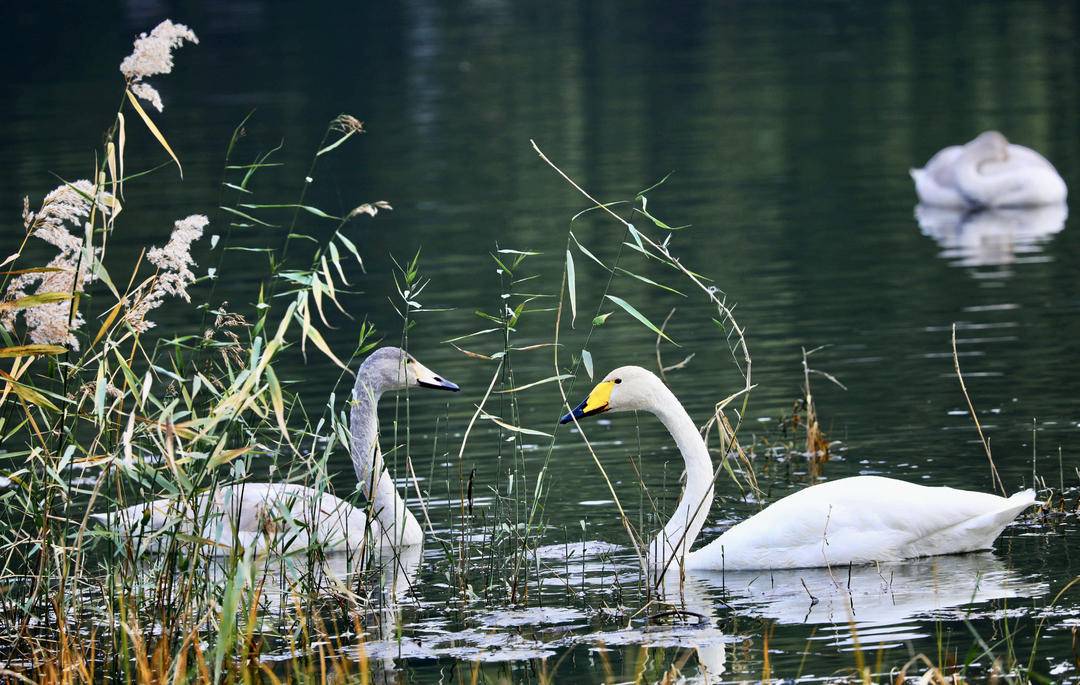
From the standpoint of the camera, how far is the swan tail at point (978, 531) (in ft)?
24.3

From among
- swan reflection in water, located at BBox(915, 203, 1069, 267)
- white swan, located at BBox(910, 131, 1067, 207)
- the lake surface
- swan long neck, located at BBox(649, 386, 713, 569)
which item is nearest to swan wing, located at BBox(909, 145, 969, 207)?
white swan, located at BBox(910, 131, 1067, 207)

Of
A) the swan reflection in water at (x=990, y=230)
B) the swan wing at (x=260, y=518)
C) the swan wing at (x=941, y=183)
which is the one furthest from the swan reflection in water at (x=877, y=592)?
the swan wing at (x=941, y=183)

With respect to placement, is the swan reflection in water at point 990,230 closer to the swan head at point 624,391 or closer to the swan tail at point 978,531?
the swan head at point 624,391

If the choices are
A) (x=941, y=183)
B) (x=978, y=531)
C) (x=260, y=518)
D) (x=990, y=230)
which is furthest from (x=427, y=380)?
(x=941, y=183)

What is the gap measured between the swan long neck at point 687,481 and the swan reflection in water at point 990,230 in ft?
26.6

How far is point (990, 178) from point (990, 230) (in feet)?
4.83

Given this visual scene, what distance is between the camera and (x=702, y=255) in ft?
Answer: 54.3

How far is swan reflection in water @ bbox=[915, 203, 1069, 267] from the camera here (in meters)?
16.2

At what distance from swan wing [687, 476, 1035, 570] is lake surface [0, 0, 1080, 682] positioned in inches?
4.4

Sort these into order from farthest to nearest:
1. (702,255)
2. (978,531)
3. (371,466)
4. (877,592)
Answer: (702,255) < (371,466) < (978,531) < (877,592)

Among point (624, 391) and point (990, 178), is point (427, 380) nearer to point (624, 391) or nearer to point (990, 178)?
point (624, 391)

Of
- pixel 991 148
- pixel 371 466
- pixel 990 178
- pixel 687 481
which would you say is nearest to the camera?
pixel 687 481

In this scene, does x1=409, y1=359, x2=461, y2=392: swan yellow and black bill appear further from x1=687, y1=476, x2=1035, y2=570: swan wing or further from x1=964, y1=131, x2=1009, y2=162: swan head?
x1=964, y1=131, x2=1009, y2=162: swan head

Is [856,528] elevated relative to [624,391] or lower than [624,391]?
lower
